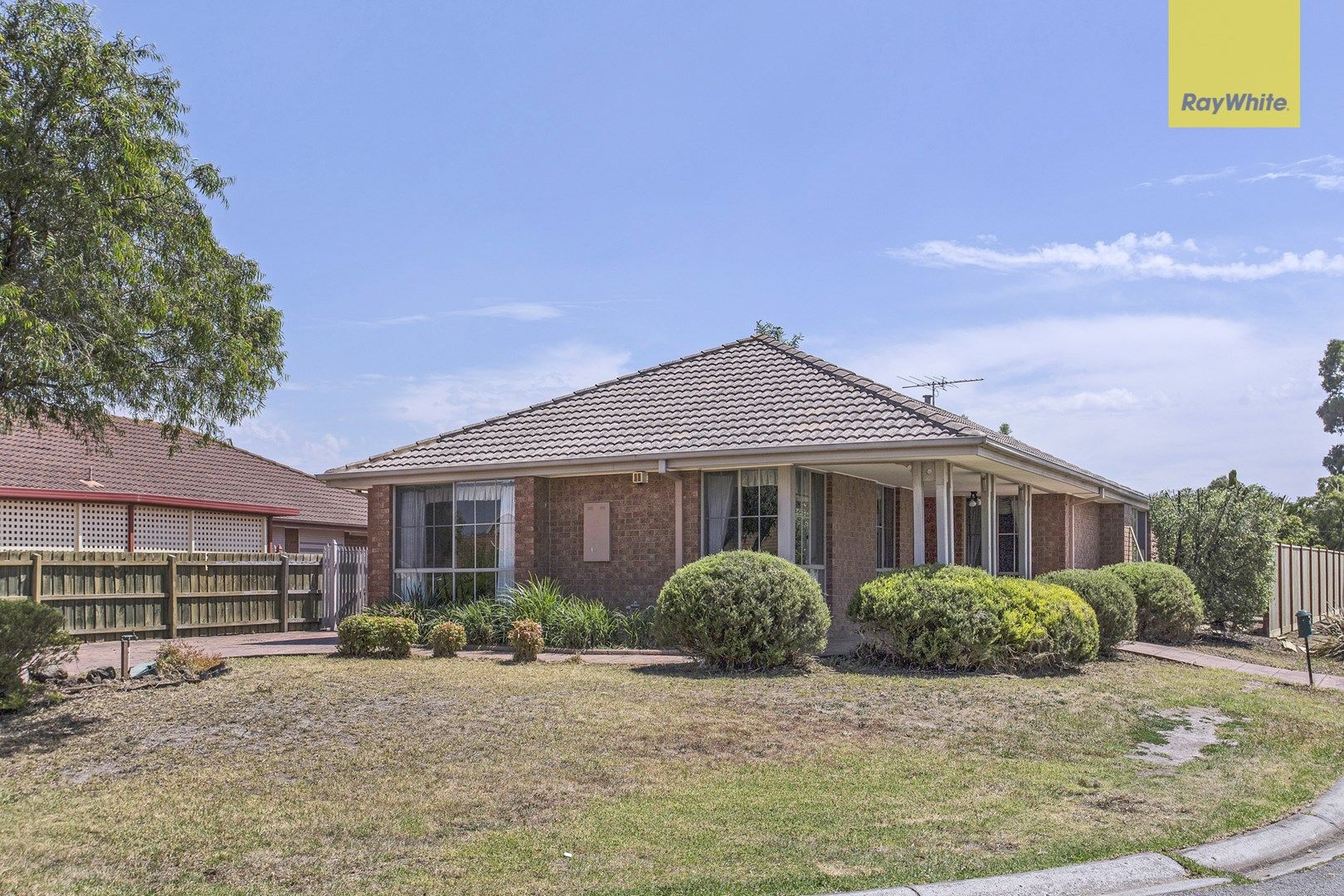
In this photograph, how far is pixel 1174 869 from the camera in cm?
636

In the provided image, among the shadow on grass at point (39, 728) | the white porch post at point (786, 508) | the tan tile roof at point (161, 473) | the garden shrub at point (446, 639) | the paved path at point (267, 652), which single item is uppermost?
the tan tile roof at point (161, 473)

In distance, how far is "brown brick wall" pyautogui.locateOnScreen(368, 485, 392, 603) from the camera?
63.6ft

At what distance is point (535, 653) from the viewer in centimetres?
1478

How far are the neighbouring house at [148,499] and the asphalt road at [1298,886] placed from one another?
1808 cm

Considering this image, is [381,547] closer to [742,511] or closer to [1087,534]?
[742,511]

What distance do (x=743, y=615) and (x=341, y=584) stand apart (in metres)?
12.3

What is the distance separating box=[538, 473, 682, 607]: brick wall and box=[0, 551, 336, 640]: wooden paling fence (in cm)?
659

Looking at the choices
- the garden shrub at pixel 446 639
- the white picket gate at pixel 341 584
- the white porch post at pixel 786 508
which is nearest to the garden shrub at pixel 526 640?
the garden shrub at pixel 446 639

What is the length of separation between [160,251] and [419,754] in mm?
5236

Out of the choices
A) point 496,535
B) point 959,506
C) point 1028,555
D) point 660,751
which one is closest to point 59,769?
point 660,751

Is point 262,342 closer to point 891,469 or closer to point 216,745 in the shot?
point 216,745

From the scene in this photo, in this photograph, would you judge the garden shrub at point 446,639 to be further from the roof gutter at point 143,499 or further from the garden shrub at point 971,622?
the roof gutter at point 143,499

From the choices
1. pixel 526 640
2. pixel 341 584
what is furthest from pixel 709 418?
pixel 341 584

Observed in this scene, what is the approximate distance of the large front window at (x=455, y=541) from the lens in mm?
18406
